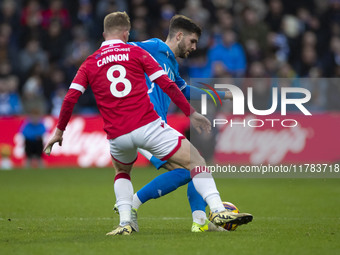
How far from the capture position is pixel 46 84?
62.4 feet

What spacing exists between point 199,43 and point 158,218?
10614 millimetres

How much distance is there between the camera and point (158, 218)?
8.91 m

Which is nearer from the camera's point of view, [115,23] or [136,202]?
[115,23]

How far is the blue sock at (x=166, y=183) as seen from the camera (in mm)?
7156

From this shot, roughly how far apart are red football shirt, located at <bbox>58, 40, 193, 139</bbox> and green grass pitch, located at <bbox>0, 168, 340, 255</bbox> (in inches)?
44.1

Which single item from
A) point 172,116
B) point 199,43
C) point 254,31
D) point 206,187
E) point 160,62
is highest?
point 160,62

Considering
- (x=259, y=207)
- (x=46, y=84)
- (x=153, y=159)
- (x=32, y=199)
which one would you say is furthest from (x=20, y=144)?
(x=153, y=159)

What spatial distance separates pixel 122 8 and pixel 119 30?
13.7m

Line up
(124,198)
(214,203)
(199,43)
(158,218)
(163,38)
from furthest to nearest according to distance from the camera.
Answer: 1. (199,43)
2. (163,38)
3. (158,218)
4. (124,198)
5. (214,203)

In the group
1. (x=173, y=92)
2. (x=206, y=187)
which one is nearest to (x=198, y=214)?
(x=206, y=187)

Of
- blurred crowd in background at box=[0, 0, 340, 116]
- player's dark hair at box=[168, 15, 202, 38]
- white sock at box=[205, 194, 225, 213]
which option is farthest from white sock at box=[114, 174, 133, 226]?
blurred crowd in background at box=[0, 0, 340, 116]

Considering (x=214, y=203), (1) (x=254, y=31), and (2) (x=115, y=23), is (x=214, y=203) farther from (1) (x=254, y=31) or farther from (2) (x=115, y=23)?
(1) (x=254, y=31)

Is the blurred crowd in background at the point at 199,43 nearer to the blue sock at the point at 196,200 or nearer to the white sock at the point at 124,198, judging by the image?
the blue sock at the point at 196,200

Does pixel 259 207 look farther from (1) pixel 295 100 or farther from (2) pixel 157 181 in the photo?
(1) pixel 295 100
